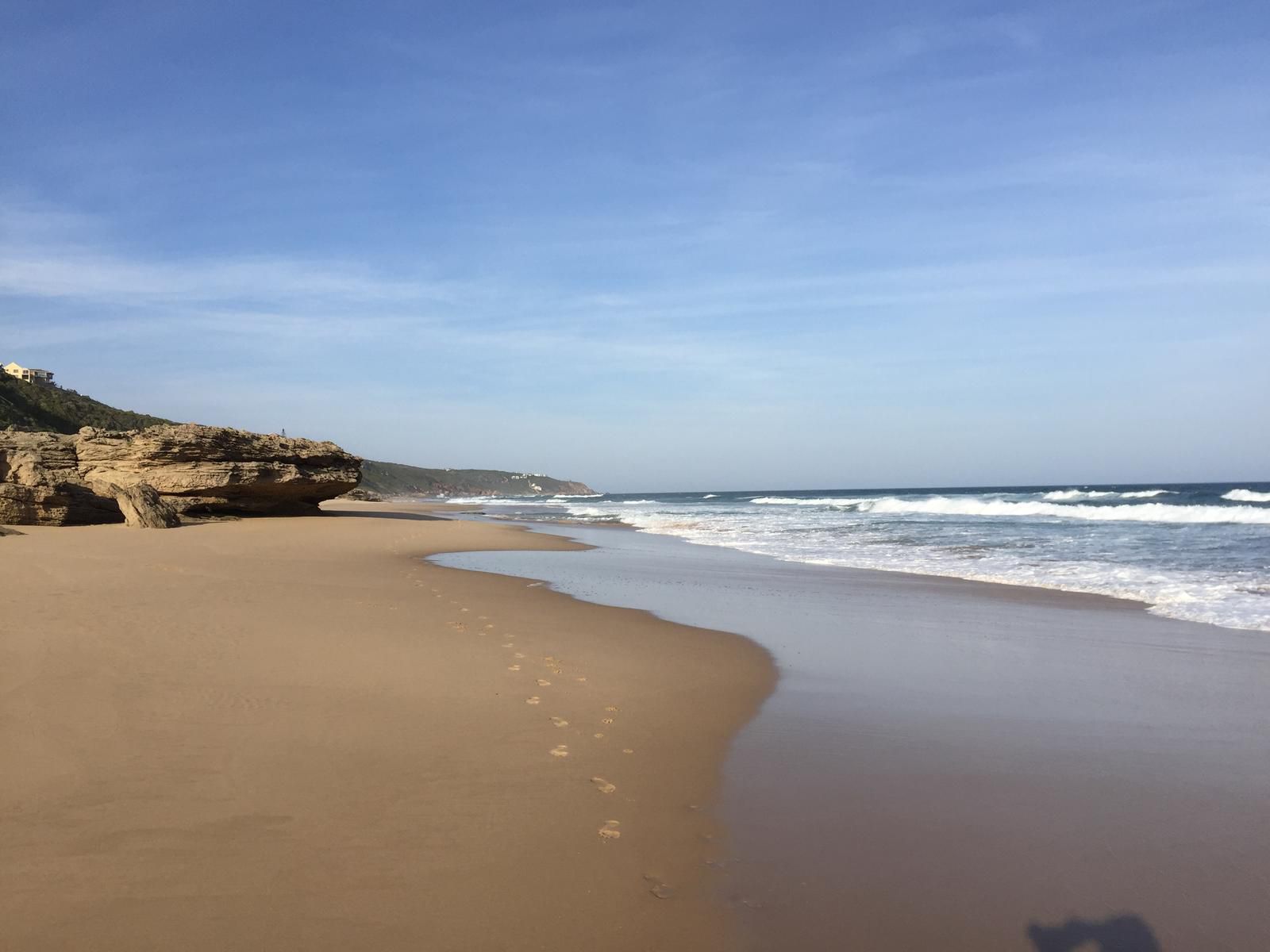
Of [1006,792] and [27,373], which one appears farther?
[27,373]

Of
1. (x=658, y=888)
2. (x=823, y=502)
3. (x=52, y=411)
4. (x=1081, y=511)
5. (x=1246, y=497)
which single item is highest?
(x=52, y=411)

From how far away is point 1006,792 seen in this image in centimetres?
386

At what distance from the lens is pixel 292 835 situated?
3.11m

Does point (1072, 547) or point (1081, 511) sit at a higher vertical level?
point (1081, 511)

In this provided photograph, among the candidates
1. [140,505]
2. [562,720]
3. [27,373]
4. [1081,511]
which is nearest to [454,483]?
[27,373]

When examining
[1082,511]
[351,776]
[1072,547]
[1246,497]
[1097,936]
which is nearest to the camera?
[1097,936]

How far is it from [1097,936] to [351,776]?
3.17 meters

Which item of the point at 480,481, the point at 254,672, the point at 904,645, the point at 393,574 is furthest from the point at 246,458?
the point at 480,481

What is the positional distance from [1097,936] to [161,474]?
22.4 m

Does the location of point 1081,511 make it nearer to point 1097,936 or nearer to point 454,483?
point 1097,936

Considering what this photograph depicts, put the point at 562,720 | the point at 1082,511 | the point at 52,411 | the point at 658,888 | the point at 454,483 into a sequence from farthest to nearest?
the point at 454,483 < the point at 52,411 < the point at 1082,511 < the point at 562,720 < the point at 658,888

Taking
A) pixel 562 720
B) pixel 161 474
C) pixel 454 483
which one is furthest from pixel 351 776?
pixel 454 483

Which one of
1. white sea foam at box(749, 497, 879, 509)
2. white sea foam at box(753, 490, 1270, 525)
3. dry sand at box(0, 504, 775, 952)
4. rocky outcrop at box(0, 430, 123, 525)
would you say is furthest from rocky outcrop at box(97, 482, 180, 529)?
white sea foam at box(749, 497, 879, 509)

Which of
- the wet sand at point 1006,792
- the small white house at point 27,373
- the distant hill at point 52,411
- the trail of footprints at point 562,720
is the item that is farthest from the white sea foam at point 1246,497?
the small white house at point 27,373
